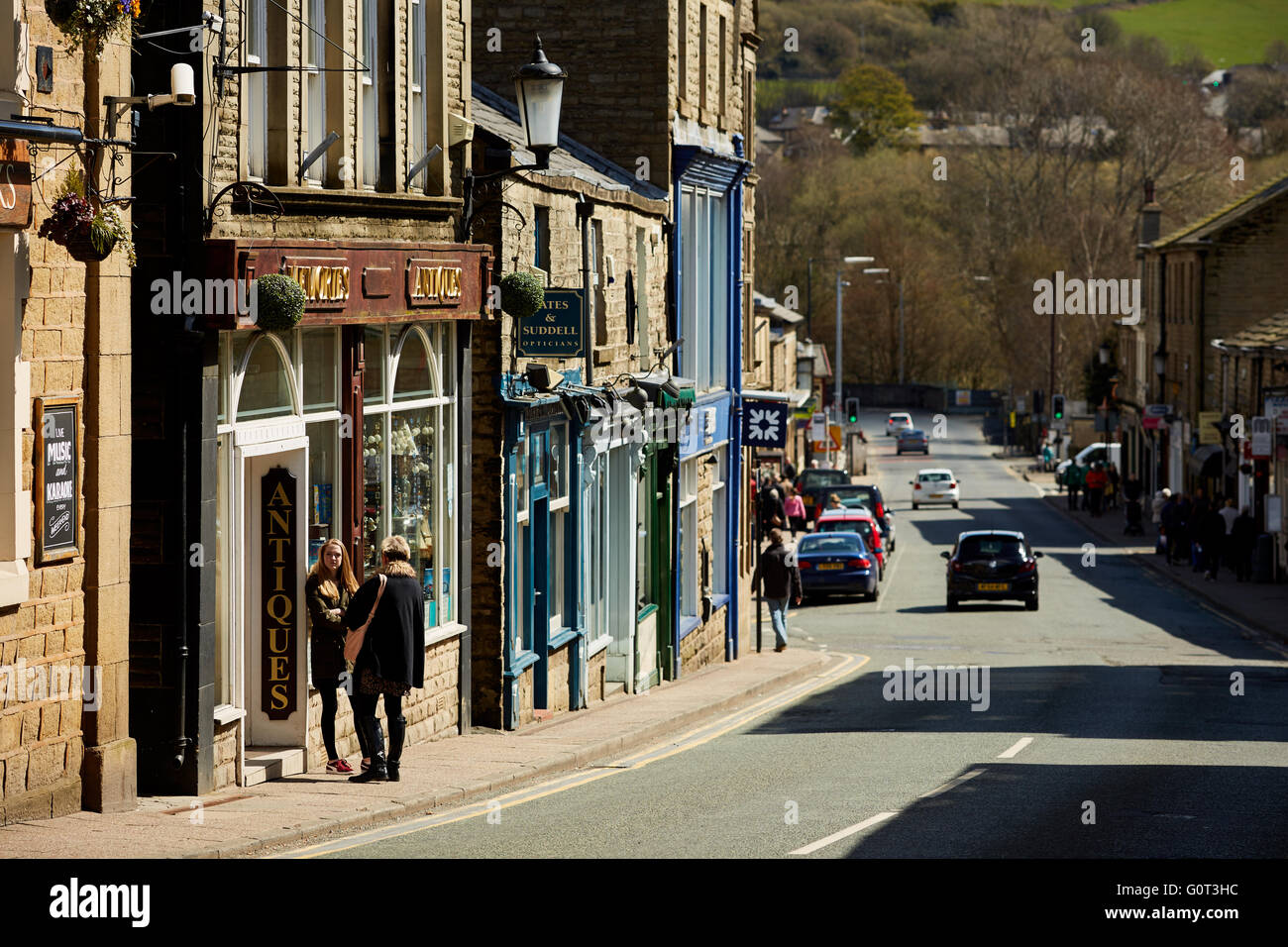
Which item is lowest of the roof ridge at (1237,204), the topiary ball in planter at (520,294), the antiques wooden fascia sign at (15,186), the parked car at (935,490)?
the parked car at (935,490)

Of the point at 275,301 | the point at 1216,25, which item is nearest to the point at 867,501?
the point at 275,301

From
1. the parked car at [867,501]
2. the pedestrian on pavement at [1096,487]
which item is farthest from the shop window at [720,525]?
the pedestrian on pavement at [1096,487]

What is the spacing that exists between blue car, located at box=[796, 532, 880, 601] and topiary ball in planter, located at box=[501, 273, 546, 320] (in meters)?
21.2

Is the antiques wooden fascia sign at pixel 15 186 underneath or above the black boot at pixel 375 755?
above

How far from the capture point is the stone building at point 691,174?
960 inches

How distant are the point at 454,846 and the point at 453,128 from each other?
7467 millimetres

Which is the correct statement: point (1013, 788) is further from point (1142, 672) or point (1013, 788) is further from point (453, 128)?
point (1142, 672)

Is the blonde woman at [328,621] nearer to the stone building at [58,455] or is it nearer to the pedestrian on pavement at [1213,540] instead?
the stone building at [58,455]

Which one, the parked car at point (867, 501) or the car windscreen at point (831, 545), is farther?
the parked car at point (867, 501)

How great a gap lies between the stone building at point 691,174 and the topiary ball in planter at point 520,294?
7.66 m

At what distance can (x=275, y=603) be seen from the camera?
13656 mm

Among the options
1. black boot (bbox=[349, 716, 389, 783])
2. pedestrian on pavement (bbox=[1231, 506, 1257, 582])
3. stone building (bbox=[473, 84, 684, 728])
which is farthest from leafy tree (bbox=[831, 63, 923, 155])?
black boot (bbox=[349, 716, 389, 783])

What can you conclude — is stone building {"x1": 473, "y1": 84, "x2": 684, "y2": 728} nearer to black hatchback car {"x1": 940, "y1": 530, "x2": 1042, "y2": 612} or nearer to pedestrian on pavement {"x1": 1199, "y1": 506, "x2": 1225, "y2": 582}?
black hatchback car {"x1": 940, "y1": 530, "x2": 1042, "y2": 612}
